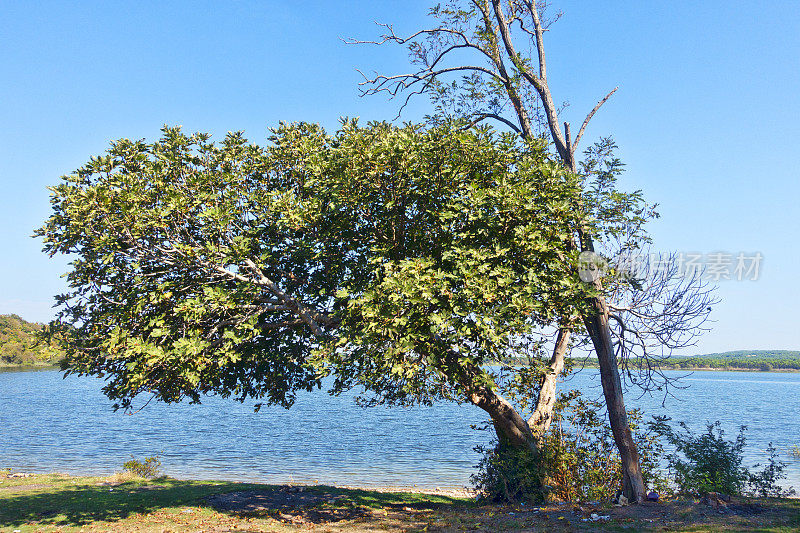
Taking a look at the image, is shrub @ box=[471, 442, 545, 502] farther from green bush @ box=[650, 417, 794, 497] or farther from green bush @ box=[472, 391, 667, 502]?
green bush @ box=[650, 417, 794, 497]

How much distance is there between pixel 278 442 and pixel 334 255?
29.7 metres

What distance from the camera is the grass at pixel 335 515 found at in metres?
10.5

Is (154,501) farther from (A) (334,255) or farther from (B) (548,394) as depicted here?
(B) (548,394)

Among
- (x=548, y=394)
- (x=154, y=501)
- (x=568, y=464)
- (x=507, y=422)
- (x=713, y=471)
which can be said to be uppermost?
(x=548, y=394)

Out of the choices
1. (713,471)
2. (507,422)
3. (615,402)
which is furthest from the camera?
(507,422)

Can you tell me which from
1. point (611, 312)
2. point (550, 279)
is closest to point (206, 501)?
point (550, 279)

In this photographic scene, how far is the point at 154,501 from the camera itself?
14.7 m

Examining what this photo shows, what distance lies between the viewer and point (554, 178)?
10898 millimetres

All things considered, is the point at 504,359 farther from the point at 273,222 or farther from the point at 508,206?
the point at 273,222

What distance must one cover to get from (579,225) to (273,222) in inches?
285

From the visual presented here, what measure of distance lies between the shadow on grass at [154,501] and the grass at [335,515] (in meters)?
0.03

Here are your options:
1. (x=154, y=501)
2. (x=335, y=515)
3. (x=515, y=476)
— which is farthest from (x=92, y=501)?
(x=515, y=476)

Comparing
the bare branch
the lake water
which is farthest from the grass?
the bare branch

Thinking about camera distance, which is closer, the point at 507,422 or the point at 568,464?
the point at 507,422
